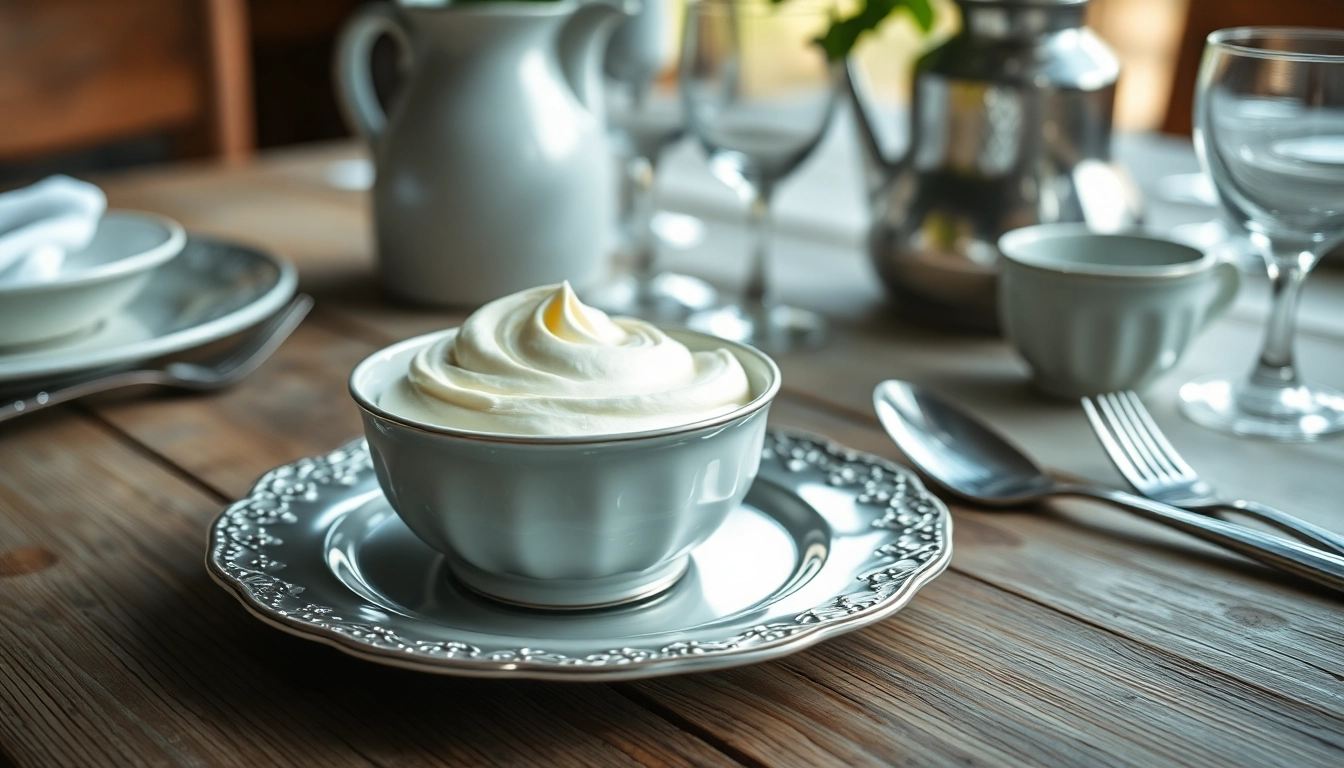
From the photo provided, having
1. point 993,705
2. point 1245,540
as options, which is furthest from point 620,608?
point 1245,540

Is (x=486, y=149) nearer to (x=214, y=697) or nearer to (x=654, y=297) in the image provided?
(x=654, y=297)

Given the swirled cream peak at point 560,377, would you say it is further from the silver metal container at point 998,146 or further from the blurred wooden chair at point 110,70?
the blurred wooden chair at point 110,70

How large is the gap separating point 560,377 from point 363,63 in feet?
1.79

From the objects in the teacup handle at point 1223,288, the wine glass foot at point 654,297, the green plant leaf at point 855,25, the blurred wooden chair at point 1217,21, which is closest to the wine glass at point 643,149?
the wine glass foot at point 654,297

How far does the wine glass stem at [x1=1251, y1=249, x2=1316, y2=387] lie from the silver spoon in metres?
0.18

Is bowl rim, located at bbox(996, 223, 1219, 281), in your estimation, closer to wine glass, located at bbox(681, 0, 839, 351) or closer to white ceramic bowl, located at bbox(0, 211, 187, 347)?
wine glass, located at bbox(681, 0, 839, 351)

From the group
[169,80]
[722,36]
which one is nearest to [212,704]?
[722,36]

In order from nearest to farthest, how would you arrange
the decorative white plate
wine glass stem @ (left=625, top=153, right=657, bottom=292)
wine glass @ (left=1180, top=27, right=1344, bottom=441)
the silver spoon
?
1. the decorative white plate
2. the silver spoon
3. wine glass @ (left=1180, top=27, right=1344, bottom=441)
4. wine glass stem @ (left=625, top=153, right=657, bottom=292)

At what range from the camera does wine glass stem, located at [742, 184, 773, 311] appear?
825 mm

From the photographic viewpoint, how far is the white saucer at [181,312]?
65 cm

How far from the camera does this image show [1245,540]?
0.49 meters

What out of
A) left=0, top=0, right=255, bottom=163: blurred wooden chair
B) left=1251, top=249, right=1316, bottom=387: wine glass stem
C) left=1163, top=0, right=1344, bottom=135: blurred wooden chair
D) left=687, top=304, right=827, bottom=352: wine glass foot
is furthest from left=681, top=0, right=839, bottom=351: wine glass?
left=0, top=0, right=255, bottom=163: blurred wooden chair

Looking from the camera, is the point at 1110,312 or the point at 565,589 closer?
the point at 565,589

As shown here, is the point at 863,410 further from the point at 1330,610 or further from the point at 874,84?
the point at 874,84
